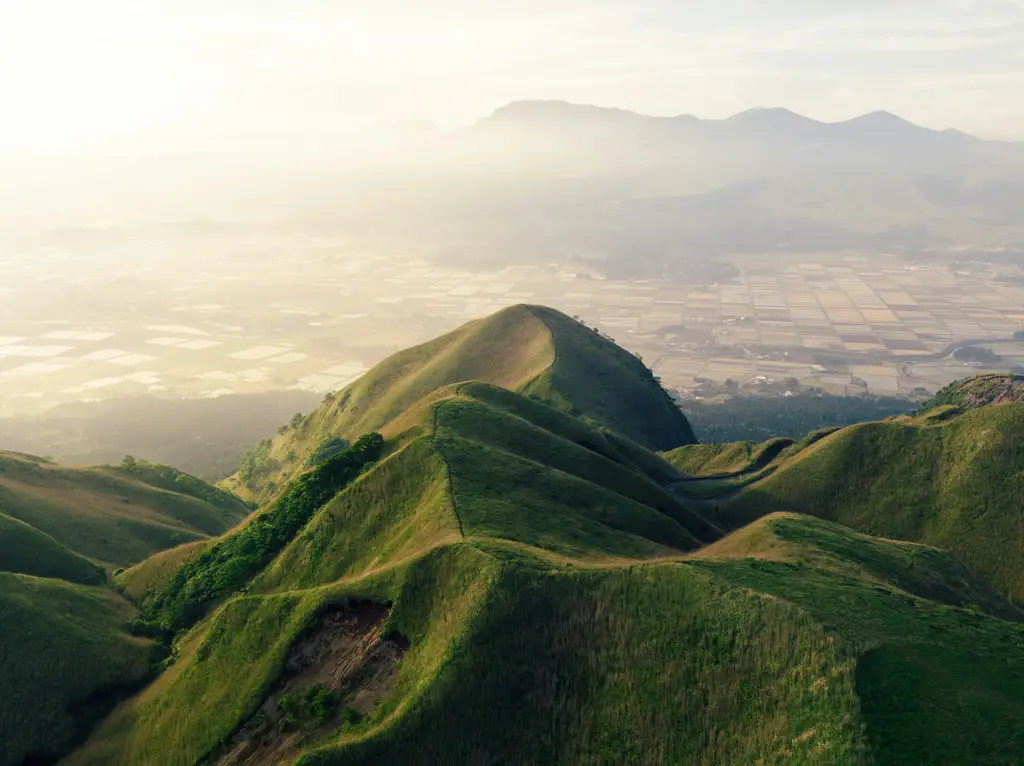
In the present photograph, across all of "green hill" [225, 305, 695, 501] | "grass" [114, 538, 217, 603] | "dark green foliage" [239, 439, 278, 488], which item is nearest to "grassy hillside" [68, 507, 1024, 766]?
"grass" [114, 538, 217, 603]

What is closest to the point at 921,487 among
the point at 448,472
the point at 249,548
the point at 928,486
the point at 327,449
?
the point at 928,486

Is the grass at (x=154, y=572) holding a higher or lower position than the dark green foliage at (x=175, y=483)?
higher

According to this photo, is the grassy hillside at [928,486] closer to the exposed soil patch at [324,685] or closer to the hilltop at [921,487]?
the hilltop at [921,487]

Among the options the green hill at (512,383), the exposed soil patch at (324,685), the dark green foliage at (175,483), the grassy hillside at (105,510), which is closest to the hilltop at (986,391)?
the green hill at (512,383)

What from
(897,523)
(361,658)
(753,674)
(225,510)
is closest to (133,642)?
(361,658)

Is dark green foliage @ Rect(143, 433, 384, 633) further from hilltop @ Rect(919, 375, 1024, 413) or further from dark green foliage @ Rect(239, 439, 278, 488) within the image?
dark green foliage @ Rect(239, 439, 278, 488)
